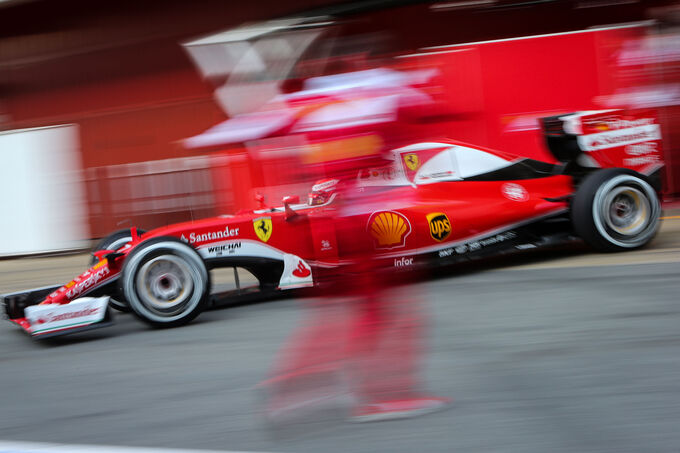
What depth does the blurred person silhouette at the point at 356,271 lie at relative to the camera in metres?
2.37

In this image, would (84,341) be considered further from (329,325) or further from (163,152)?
(163,152)

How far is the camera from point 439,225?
5.40 metres

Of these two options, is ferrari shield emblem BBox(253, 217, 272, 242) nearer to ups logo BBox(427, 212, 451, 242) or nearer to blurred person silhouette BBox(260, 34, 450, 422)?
ups logo BBox(427, 212, 451, 242)

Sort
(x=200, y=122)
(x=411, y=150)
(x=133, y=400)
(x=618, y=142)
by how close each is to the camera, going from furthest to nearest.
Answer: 1. (x=200, y=122)
2. (x=618, y=142)
3. (x=411, y=150)
4. (x=133, y=400)

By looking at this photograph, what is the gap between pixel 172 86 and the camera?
11.4m

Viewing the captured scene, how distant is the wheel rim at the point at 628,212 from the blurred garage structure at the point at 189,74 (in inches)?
48.5

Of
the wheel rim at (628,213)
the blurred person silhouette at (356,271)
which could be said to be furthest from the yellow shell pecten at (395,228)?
the blurred person silhouette at (356,271)

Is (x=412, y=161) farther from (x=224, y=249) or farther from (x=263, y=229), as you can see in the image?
(x=224, y=249)

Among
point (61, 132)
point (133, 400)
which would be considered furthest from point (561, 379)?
point (61, 132)

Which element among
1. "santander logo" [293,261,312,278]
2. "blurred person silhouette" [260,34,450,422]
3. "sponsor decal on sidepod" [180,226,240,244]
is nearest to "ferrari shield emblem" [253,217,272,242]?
"sponsor decal on sidepod" [180,226,240,244]

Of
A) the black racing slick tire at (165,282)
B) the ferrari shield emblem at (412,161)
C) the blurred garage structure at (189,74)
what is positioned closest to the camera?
the black racing slick tire at (165,282)

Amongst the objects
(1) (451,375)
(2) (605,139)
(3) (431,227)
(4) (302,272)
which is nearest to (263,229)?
(4) (302,272)

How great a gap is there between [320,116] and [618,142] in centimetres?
445

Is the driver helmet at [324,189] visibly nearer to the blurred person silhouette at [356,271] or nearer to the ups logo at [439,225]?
the blurred person silhouette at [356,271]
